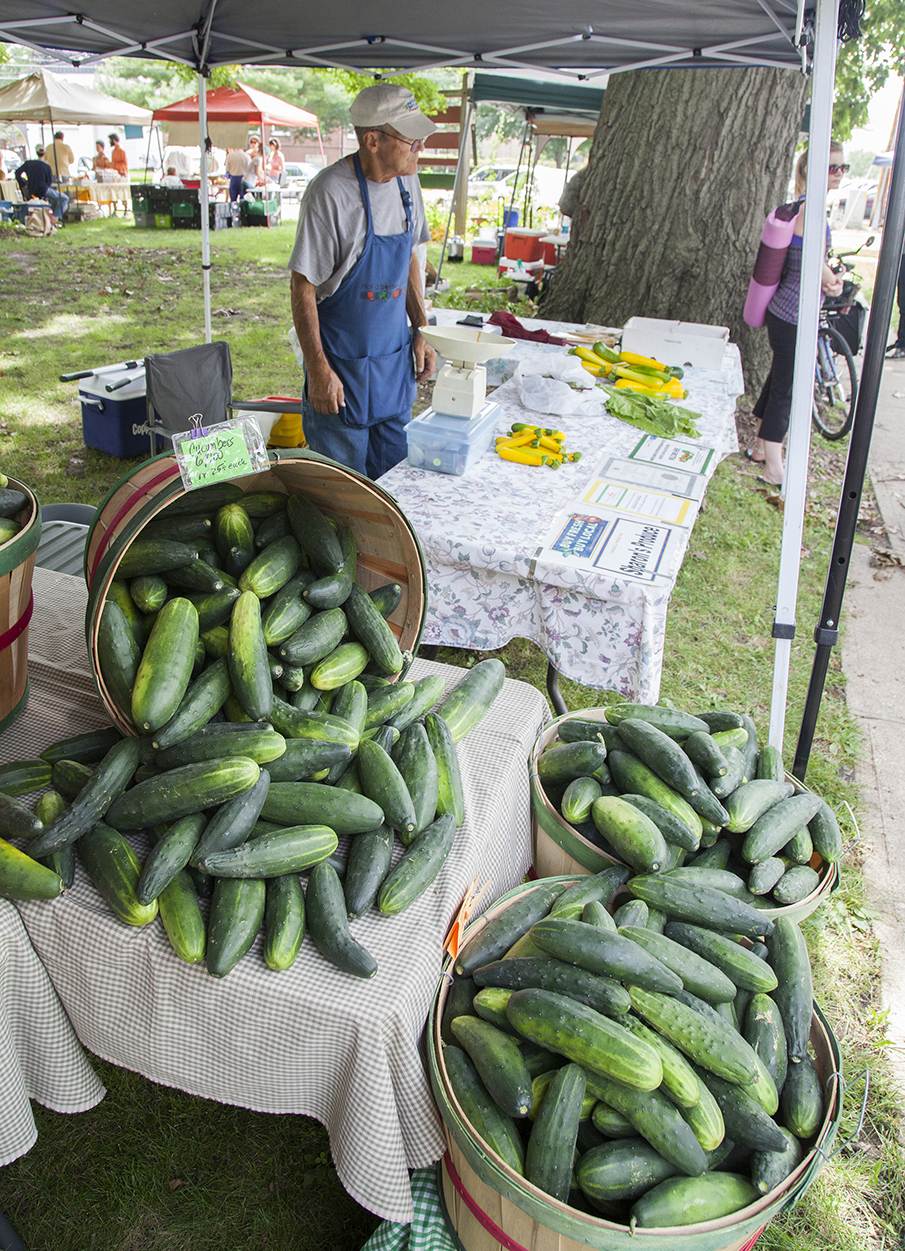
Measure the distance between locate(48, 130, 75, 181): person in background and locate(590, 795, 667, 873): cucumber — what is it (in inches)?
892

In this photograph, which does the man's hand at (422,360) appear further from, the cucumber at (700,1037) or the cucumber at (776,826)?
the cucumber at (700,1037)

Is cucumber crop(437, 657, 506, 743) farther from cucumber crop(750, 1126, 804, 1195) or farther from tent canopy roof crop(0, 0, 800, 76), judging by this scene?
tent canopy roof crop(0, 0, 800, 76)

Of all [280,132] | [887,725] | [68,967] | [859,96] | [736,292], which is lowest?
[887,725]

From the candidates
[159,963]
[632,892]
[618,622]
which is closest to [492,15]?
[618,622]

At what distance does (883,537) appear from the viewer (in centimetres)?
604

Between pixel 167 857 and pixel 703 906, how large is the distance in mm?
1043

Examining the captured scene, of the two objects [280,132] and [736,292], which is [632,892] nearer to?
[736,292]

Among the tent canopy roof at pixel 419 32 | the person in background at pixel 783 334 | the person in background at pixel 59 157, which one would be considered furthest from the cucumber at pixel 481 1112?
the person in background at pixel 59 157

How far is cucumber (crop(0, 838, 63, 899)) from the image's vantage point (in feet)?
4.78

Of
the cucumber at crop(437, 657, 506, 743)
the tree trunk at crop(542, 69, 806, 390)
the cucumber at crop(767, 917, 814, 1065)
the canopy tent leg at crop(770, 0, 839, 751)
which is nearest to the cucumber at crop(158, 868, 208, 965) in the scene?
the cucumber at crop(437, 657, 506, 743)

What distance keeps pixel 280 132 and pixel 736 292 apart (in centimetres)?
4774

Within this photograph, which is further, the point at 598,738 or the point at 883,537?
the point at 883,537

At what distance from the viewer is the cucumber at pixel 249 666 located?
164cm

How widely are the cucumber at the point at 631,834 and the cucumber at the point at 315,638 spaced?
27.5 inches
